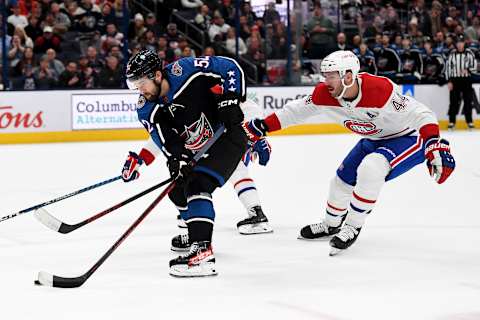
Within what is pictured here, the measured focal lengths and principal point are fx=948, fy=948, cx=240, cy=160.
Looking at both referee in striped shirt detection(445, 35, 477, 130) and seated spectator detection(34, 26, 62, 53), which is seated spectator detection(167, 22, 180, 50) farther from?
referee in striped shirt detection(445, 35, 477, 130)

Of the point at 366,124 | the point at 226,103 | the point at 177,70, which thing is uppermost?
the point at 177,70

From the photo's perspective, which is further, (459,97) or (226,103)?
(459,97)

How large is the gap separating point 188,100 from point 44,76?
7353mm

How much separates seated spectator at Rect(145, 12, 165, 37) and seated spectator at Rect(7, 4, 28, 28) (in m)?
1.63

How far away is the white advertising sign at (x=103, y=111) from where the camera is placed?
11180mm

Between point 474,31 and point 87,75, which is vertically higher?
point 87,75

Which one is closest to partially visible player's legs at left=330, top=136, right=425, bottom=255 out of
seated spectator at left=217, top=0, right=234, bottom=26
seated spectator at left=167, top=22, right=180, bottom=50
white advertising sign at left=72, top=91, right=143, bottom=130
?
white advertising sign at left=72, top=91, right=143, bottom=130

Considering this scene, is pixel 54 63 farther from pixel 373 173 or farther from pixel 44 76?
pixel 373 173

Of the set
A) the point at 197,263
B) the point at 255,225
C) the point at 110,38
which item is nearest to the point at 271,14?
the point at 110,38

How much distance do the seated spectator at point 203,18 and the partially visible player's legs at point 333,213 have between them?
817 centimetres

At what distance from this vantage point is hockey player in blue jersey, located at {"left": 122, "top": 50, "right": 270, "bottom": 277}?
405cm

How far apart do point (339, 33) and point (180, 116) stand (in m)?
9.15

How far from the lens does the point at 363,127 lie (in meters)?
4.70

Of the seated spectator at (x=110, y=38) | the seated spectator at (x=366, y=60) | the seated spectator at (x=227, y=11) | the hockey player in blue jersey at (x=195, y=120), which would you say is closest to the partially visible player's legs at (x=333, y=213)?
the hockey player in blue jersey at (x=195, y=120)
